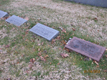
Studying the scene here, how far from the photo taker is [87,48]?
310 centimetres

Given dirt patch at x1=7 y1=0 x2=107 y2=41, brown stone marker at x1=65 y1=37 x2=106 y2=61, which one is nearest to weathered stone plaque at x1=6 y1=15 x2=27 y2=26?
dirt patch at x1=7 y1=0 x2=107 y2=41

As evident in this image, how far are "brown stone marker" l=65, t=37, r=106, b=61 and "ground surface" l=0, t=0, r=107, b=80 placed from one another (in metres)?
0.16

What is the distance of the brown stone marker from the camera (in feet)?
9.55

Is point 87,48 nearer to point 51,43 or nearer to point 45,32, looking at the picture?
point 51,43

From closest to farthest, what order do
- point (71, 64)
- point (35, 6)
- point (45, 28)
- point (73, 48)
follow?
1. point (71, 64)
2. point (73, 48)
3. point (45, 28)
4. point (35, 6)

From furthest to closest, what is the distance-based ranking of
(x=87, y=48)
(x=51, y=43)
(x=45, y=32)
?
(x=45, y=32)
(x=51, y=43)
(x=87, y=48)

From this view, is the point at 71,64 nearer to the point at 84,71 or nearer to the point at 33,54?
the point at 84,71

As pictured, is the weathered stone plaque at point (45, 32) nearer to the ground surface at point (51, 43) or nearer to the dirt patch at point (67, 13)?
the ground surface at point (51, 43)

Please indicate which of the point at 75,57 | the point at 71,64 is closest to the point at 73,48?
the point at 75,57

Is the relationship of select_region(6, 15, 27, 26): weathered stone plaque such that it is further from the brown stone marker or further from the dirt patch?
the brown stone marker

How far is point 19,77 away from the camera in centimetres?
263

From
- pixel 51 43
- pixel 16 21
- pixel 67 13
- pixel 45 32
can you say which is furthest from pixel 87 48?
pixel 16 21

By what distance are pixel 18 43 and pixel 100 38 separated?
2.95m

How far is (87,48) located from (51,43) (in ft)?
3.93
